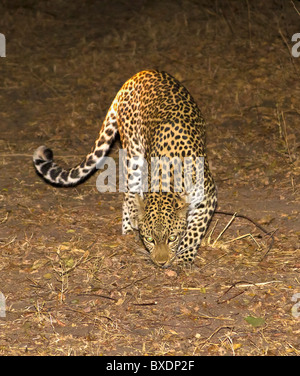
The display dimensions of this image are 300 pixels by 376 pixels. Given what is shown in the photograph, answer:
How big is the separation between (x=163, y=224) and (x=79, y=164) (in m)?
1.76

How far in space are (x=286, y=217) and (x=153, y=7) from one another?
7.68 meters

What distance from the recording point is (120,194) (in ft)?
27.9

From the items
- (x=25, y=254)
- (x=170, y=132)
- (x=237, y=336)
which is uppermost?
(x=170, y=132)

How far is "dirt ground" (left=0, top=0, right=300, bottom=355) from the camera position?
5.70 m

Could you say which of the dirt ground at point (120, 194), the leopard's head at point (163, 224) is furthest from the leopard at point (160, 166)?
the dirt ground at point (120, 194)

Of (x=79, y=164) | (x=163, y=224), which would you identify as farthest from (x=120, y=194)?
(x=163, y=224)

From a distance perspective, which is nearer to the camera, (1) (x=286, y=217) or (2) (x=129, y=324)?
(2) (x=129, y=324)

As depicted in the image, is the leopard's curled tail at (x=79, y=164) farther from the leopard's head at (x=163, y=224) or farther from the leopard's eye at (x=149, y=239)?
the leopard's eye at (x=149, y=239)

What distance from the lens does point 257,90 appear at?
10953 millimetres

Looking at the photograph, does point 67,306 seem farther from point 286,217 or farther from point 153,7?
point 153,7

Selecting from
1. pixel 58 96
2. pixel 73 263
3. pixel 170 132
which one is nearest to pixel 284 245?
pixel 170 132

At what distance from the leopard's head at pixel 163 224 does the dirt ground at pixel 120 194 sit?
34 centimetres

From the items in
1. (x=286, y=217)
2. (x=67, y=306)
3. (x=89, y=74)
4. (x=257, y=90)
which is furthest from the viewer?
(x=89, y=74)

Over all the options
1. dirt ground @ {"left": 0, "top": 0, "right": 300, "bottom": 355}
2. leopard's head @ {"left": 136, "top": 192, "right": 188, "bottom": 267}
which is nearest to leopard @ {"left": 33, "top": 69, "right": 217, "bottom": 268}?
leopard's head @ {"left": 136, "top": 192, "right": 188, "bottom": 267}
